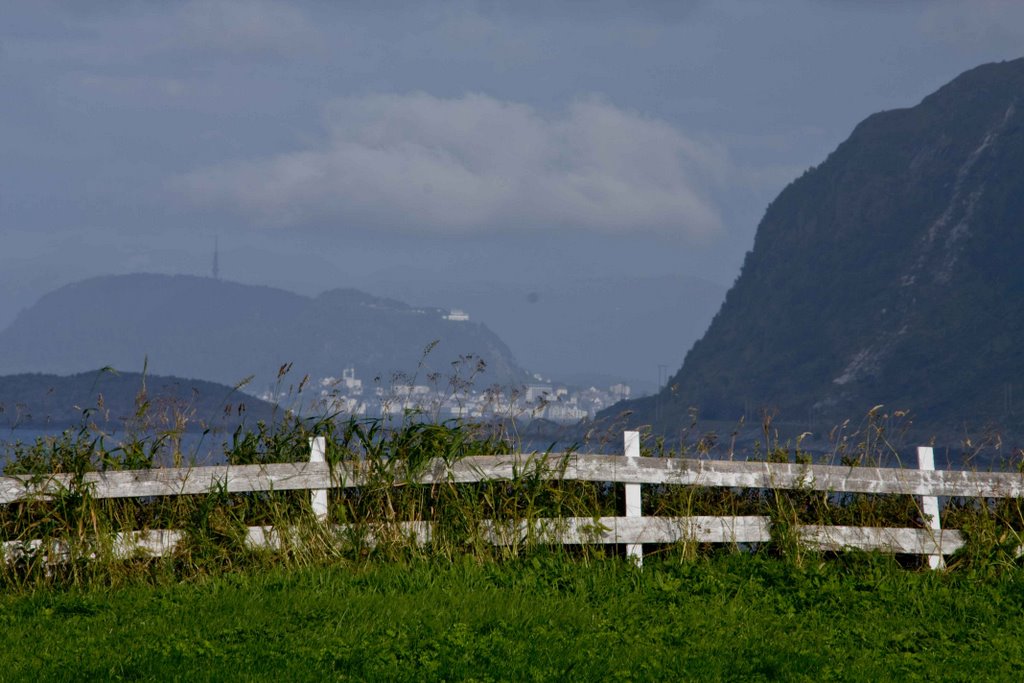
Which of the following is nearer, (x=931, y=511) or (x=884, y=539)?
(x=884, y=539)

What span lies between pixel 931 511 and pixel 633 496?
325cm

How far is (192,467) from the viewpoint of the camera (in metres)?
10.4

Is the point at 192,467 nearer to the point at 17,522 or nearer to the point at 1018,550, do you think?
the point at 17,522

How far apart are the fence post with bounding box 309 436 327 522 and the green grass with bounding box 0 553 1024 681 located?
2.07ft

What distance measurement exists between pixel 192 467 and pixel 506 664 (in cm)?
429

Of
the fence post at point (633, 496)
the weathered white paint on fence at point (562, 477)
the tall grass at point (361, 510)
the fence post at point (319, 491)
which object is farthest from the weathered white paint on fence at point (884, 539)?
the fence post at point (319, 491)

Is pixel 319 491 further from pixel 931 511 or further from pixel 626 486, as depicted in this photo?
pixel 931 511

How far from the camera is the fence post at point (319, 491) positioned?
10.5m

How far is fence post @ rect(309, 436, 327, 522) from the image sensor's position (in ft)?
34.3

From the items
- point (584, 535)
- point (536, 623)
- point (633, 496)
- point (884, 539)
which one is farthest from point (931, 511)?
point (536, 623)

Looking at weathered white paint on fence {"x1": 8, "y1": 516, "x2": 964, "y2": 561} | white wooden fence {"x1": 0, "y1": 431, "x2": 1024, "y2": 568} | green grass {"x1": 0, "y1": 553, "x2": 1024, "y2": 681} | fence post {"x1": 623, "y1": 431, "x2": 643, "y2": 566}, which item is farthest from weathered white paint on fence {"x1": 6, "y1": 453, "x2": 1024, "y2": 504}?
green grass {"x1": 0, "y1": 553, "x2": 1024, "y2": 681}

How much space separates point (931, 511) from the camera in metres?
11.5

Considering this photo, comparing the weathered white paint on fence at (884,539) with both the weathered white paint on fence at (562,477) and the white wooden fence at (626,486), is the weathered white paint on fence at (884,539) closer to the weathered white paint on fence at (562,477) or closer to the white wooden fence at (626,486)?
the white wooden fence at (626,486)

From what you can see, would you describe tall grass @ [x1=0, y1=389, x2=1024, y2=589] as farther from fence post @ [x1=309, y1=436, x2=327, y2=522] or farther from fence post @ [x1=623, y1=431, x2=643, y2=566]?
fence post @ [x1=623, y1=431, x2=643, y2=566]
